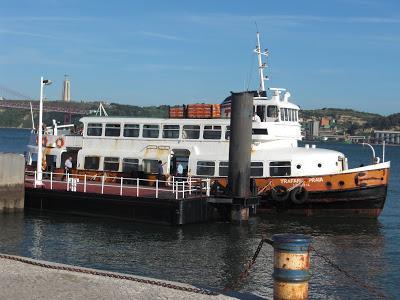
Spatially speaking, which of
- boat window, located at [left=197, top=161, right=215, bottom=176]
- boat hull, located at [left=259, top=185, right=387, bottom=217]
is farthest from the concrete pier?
boat hull, located at [left=259, top=185, right=387, bottom=217]

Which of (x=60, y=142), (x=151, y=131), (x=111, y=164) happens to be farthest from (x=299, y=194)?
(x=60, y=142)

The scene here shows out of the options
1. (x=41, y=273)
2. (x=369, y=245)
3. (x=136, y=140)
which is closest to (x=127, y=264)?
(x=41, y=273)

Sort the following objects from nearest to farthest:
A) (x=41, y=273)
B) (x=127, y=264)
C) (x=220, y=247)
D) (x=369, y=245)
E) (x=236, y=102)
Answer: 1. (x=41, y=273)
2. (x=127, y=264)
3. (x=220, y=247)
4. (x=369, y=245)
5. (x=236, y=102)

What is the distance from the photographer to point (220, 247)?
20.8 m

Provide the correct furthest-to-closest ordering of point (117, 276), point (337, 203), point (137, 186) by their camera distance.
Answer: point (337, 203)
point (137, 186)
point (117, 276)

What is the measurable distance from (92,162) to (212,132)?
644cm

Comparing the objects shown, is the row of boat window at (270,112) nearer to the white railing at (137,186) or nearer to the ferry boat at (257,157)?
the ferry boat at (257,157)

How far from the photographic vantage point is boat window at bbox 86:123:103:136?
30.9 meters

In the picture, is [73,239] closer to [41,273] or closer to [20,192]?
[20,192]

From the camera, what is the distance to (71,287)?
1064cm

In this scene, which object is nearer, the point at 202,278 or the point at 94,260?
the point at 202,278

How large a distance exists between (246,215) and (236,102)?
4744mm

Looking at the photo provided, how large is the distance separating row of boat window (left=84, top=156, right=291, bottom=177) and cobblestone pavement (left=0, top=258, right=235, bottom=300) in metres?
16.8

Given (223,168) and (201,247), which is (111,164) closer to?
(223,168)
